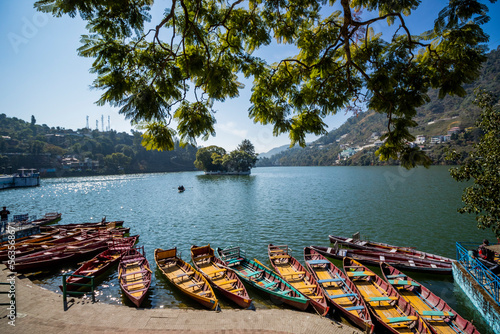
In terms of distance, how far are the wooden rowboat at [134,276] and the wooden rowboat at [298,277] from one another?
7.27 meters

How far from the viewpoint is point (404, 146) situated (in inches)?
203

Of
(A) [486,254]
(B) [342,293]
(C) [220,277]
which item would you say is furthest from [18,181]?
(A) [486,254]

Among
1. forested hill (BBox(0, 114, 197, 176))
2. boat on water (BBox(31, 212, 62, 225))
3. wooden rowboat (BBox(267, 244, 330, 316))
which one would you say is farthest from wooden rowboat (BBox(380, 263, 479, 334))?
forested hill (BBox(0, 114, 197, 176))

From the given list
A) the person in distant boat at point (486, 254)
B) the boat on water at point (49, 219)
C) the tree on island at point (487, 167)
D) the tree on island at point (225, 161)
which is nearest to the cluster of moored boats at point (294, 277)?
the person in distant boat at point (486, 254)

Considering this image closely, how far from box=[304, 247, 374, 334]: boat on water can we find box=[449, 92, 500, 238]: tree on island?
270 inches

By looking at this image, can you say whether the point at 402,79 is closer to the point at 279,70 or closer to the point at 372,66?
the point at 372,66

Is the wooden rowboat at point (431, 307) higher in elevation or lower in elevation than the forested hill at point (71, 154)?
lower

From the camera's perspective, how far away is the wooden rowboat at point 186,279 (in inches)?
450

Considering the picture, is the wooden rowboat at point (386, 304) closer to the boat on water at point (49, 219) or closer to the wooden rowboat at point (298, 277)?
the wooden rowboat at point (298, 277)

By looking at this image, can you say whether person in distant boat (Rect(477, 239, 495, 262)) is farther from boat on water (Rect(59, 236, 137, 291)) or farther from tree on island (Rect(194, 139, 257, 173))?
tree on island (Rect(194, 139, 257, 173))

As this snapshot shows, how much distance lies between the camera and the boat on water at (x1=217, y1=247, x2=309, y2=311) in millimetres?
11109

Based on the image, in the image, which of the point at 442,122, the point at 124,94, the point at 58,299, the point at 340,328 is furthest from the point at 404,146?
the point at 442,122

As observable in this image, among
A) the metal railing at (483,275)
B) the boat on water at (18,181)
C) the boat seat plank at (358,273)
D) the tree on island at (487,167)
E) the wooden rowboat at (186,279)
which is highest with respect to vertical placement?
the tree on island at (487,167)

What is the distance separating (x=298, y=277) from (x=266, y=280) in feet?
5.99
